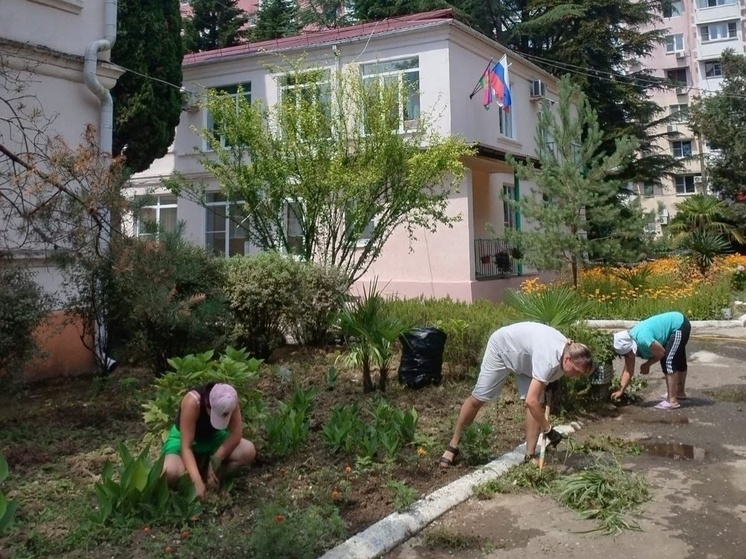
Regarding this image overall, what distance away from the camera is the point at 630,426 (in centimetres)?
666

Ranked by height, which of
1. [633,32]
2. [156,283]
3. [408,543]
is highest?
[633,32]

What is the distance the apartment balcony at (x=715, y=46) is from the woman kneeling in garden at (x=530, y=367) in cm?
5139

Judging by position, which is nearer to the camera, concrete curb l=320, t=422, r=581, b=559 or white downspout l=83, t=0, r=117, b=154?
concrete curb l=320, t=422, r=581, b=559

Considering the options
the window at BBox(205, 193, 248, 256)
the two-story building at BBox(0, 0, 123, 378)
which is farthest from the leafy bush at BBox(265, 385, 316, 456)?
the window at BBox(205, 193, 248, 256)

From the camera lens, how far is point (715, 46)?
1889 inches

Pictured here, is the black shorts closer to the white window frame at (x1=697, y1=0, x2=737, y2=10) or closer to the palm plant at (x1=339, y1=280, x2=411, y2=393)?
the palm plant at (x1=339, y1=280, x2=411, y2=393)

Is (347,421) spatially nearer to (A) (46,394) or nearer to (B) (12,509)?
(B) (12,509)

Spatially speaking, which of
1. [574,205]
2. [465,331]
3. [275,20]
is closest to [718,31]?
[275,20]

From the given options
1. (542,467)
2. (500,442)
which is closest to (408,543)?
(542,467)

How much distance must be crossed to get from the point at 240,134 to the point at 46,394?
19.7 feet

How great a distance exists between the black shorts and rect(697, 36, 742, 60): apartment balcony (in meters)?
48.7

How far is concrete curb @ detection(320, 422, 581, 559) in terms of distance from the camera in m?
3.77

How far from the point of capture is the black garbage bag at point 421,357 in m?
7.73

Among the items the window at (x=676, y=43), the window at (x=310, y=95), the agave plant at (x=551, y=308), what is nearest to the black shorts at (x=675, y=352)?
the agave plant at (x=551, y=308)
